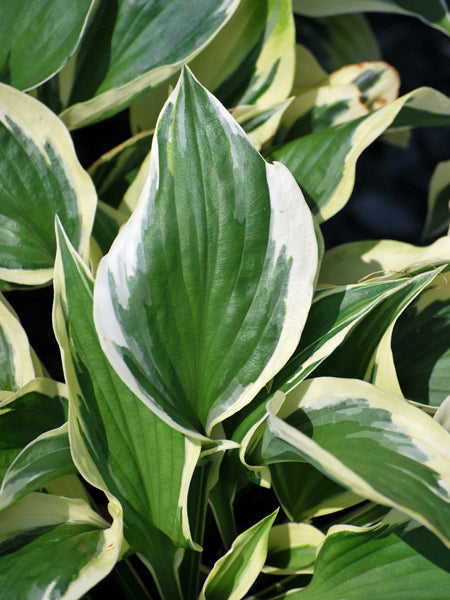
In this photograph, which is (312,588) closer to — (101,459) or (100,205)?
(101,459)

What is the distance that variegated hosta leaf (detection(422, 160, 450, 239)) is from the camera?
0.77m

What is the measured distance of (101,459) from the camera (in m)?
0.42

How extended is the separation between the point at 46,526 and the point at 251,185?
0.29m

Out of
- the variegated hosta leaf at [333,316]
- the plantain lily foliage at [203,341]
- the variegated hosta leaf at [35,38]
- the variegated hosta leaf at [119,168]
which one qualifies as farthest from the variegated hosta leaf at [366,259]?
the variegated hosta leaf at [35,38]

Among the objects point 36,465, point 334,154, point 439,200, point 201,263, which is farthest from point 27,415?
point 439,200

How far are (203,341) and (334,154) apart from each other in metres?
0.22

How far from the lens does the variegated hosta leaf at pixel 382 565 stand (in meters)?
0.41

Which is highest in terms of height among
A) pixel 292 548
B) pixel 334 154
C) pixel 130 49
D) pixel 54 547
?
pixel 130 49

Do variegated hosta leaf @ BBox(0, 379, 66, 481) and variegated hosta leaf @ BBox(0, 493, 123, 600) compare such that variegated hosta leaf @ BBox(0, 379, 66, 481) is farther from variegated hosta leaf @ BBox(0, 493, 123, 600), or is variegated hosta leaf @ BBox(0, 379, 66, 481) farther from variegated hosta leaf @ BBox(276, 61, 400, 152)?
variegated hosta leaf @ BBox(276, 61, 400, 152)

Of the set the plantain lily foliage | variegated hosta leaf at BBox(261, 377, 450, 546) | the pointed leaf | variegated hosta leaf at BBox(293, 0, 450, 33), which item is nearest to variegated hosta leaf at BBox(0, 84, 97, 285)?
the plantain lily foliage

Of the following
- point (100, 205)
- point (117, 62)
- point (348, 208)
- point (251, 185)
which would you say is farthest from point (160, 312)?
point (348, 208)

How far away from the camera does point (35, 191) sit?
1.74 ft

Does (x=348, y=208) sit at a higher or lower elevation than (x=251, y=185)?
lower

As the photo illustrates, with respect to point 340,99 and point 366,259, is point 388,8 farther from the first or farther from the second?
point 366,259
